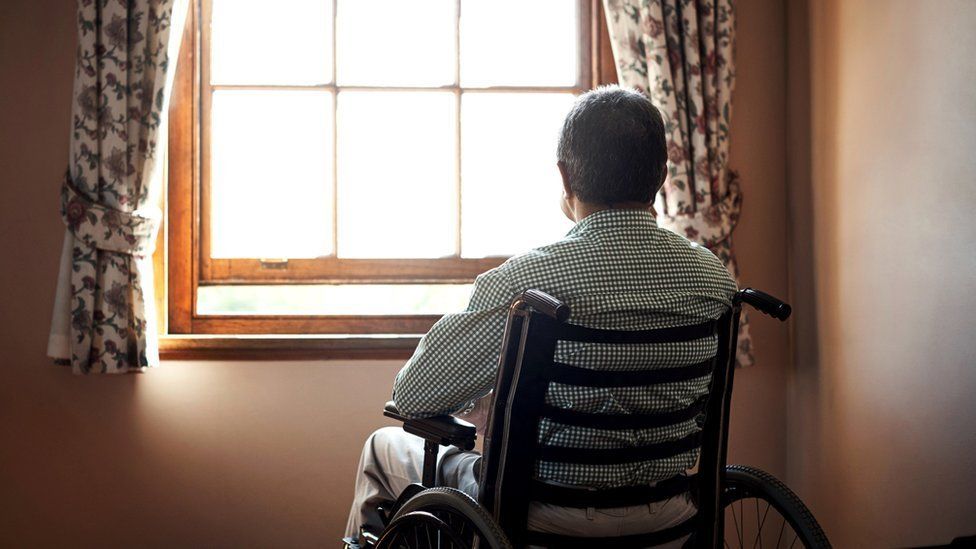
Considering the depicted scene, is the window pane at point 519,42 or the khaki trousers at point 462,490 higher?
the window pane at point 519,42

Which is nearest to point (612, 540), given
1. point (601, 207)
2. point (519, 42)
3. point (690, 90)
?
point (601, 207)

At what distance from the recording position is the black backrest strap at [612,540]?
4.52ft

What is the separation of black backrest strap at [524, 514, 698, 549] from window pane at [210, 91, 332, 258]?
1576 mm

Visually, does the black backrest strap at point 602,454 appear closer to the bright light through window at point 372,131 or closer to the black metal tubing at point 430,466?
the black metal tubing at point 430,466

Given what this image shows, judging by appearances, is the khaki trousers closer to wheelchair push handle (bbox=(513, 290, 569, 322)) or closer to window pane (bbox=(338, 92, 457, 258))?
wheelchair push handle (bbox=(513, 290, 569, 322))

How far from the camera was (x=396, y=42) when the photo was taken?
2.77 m

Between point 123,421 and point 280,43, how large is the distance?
1237 millimetres

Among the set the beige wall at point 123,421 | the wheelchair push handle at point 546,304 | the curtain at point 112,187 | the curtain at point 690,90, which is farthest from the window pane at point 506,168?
the wheelchair push handle at point 546,304

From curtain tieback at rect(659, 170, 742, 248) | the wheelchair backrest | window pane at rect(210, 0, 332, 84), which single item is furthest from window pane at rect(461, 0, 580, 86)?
the wheelchair backrest

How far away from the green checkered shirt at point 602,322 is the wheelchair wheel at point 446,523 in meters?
0.13

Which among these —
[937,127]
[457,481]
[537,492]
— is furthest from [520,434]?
[937,127]

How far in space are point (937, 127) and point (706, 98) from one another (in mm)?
766

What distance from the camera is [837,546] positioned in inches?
96.2

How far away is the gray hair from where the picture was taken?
145 cm
